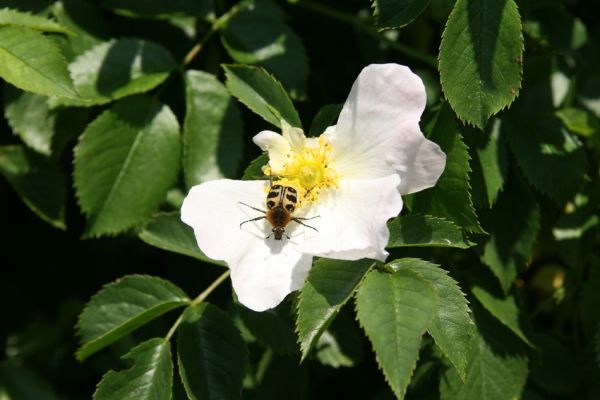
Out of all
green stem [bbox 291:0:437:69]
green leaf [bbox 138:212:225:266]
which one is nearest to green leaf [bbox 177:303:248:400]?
green leaf [bbox 138:212:225:266]

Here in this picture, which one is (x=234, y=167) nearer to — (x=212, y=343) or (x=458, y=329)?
(x=212, y=343)

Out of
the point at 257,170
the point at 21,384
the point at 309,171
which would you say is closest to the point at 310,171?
the point at 309,171

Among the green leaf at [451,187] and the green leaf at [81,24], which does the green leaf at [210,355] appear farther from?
the green leaf at [81,24]

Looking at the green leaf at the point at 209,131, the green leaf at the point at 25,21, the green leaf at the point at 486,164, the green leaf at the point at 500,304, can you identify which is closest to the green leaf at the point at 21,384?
the green leaf at the point at 209,131

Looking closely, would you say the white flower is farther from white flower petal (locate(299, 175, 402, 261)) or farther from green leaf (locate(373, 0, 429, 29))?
green leaf (locate(373, 0, 429, 29))

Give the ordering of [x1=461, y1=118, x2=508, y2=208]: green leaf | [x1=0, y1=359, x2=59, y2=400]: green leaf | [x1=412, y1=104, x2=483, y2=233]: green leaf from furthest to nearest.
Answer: [x1=0, y1=359, x2=59, y2=400]: green leaf < [x1=461, y1=118, x2=508, y2=208]: green leaf < [x1=412, y1=104, x2=483, y2=233]: green leaf

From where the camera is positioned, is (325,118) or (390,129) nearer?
(390,129)

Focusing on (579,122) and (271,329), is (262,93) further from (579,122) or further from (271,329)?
(579,122)
